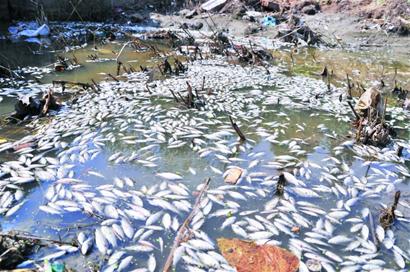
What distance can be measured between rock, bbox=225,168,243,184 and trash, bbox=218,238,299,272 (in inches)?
39.4

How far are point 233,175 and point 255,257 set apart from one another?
53.7 inches

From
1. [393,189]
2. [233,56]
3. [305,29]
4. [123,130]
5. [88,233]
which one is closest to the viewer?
[88,233]

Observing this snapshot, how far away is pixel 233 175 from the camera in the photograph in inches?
175

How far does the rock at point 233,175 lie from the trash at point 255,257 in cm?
100

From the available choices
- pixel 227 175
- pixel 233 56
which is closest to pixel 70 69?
pixel 233 56

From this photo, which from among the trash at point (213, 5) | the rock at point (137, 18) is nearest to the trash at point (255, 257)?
the trash at point (213, 5)

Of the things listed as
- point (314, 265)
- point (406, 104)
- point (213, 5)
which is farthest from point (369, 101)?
point (213, 5)

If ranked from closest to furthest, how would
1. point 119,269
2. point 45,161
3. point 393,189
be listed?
point 119,269
point 393,189
point 45,161

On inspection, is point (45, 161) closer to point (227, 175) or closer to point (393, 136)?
point (227, 175)

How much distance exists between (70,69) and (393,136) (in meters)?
6.64

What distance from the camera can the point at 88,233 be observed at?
3449mm

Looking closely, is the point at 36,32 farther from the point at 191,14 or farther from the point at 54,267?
the point at 54,267

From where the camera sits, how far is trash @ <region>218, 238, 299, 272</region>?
3.09 metres

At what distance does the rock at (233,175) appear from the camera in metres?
4.36
